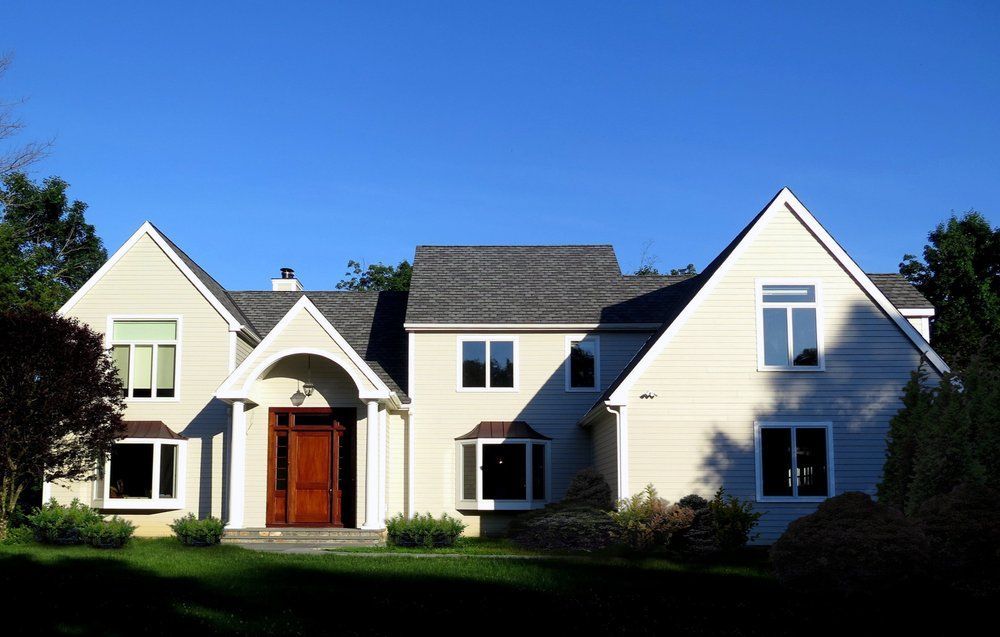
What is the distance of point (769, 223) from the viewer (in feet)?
67.9

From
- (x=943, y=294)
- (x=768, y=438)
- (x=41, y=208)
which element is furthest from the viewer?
(x=41, y=208)

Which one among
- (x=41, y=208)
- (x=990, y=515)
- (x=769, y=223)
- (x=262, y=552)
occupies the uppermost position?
(x=41, y=208)

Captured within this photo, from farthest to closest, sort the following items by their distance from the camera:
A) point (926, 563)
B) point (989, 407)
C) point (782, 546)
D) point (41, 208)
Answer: point (41, 208) < point (989, 407) < point (782, 546) < point (926, 563)

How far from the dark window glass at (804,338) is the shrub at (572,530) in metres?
4.99

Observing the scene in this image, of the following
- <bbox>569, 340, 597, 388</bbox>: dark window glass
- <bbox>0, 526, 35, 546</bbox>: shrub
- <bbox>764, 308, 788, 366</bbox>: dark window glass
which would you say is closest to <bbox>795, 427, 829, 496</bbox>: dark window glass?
<bbox>764, 308, 788, 366</bbox>: dark window glass

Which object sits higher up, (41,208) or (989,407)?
(41,208)

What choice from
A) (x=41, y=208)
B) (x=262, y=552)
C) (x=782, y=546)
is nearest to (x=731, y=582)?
(x=782, y=546)

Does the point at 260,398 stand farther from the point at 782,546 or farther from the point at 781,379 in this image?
the point at 782,546

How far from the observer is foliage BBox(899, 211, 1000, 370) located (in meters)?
35.2

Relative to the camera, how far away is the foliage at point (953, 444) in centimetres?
1402

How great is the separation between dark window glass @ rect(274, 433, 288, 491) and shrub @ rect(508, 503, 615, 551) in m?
6.02

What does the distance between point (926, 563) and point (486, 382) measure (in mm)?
13687

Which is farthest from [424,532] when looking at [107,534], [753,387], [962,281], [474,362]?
[962,281]

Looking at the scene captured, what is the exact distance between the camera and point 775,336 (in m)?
20.7
